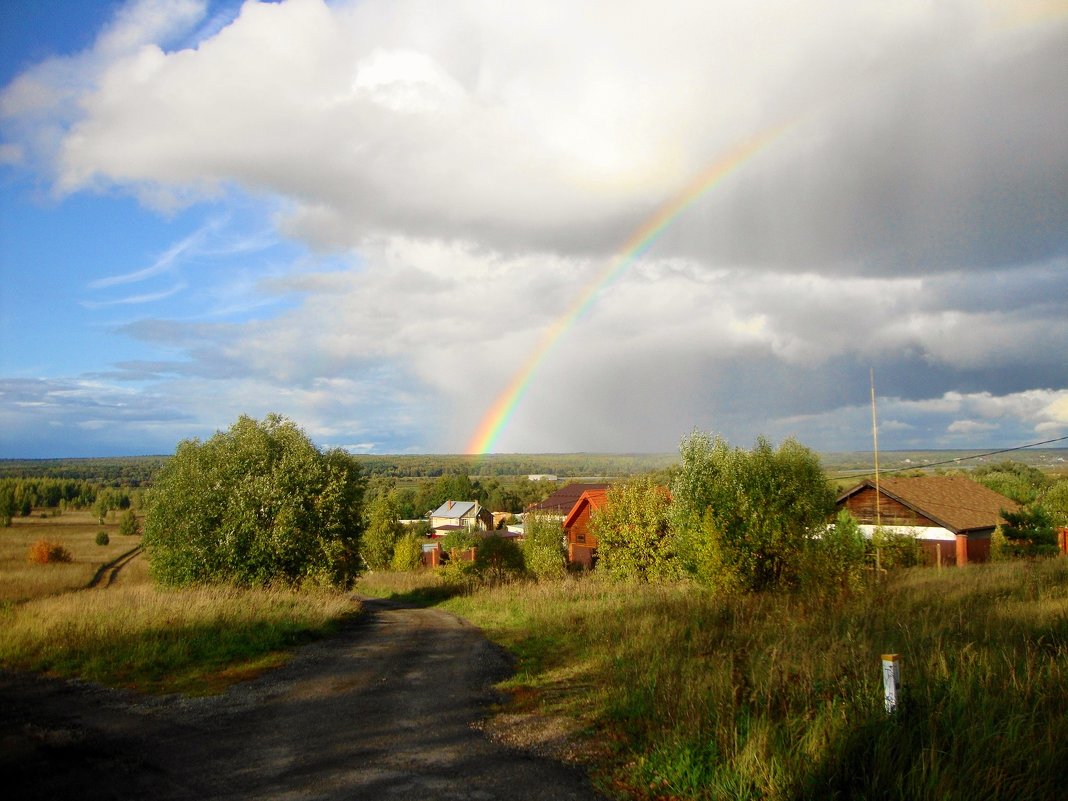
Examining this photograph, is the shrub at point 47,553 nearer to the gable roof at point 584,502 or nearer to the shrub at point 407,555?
the shrub at point 407,555

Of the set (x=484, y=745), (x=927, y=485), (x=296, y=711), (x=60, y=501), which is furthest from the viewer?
(x=60, y=501)

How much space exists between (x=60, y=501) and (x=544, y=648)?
104 metres

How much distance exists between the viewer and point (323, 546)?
23.9 metres

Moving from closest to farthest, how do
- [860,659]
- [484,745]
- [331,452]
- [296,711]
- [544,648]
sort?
[484,745] → [860,659] → [296,711] → [544,648] → [331,452]

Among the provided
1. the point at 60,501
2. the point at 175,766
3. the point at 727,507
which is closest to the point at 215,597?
the point at 175,766

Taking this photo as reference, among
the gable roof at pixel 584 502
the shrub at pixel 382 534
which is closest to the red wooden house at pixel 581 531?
the gable roof at pixel 584 502

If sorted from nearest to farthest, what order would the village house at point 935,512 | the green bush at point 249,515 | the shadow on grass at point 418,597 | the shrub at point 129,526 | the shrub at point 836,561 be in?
1. the shrub at point 836,561
2. the green bush at point 249,515
3. the shadow on grass at point 418,597
4. the village house at point 935,512
5. the shrub at point 129,526

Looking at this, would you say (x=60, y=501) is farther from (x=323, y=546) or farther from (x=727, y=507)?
(x=727, y=507)

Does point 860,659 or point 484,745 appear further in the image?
point 860,659

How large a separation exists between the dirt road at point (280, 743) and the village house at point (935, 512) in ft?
109

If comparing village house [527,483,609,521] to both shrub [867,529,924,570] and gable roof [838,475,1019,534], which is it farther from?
shrub [867,529,924,570]

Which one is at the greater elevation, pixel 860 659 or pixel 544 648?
pixel 860 659

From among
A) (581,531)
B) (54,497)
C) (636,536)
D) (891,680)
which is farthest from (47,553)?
(54,497)

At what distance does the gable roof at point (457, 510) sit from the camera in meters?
125
